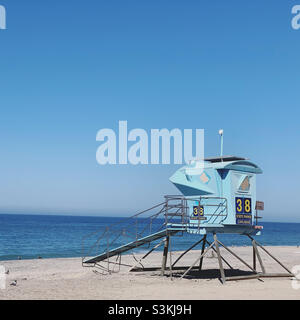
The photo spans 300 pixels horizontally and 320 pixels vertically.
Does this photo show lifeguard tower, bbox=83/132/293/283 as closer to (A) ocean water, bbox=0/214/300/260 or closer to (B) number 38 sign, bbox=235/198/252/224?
(B) number 38 sign, bbox=235/198/252/224

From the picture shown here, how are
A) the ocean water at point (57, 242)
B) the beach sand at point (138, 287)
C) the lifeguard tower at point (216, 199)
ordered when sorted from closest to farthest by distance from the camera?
the beach sand at point (138, 287)
the lifeguard tower at point (216, 199)
the ocean water at point (57, 242)

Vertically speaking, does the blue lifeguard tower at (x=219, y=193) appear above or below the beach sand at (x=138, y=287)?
above

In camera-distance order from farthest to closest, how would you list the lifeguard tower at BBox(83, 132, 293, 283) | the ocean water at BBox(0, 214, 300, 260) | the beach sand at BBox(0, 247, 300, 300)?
1. the ocean water at BBox(0, 214, 300, 260)
2. the lifeguard tower at BBox(83, 132, 293, 283)
3. the beach sand at BBox(0, 247, 300, 300)

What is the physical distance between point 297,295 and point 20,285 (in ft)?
37.5

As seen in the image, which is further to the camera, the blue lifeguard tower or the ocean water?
the ocean water

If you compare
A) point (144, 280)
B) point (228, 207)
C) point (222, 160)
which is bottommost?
point (144, 280)

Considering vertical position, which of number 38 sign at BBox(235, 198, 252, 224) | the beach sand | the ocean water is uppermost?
number 38 sign at BBox(235, 198, 252, 224)

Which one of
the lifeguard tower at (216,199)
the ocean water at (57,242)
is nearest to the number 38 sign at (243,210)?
the lifeguard tower at (216,199)

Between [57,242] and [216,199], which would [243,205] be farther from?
[57,242]

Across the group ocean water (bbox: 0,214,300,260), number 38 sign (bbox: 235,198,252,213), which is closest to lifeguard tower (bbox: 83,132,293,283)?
number 38 sign (bbox: 235,198,252,213)

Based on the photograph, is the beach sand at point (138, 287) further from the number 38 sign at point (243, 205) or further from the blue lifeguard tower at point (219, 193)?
the number 38 sign at point (243, 205)
